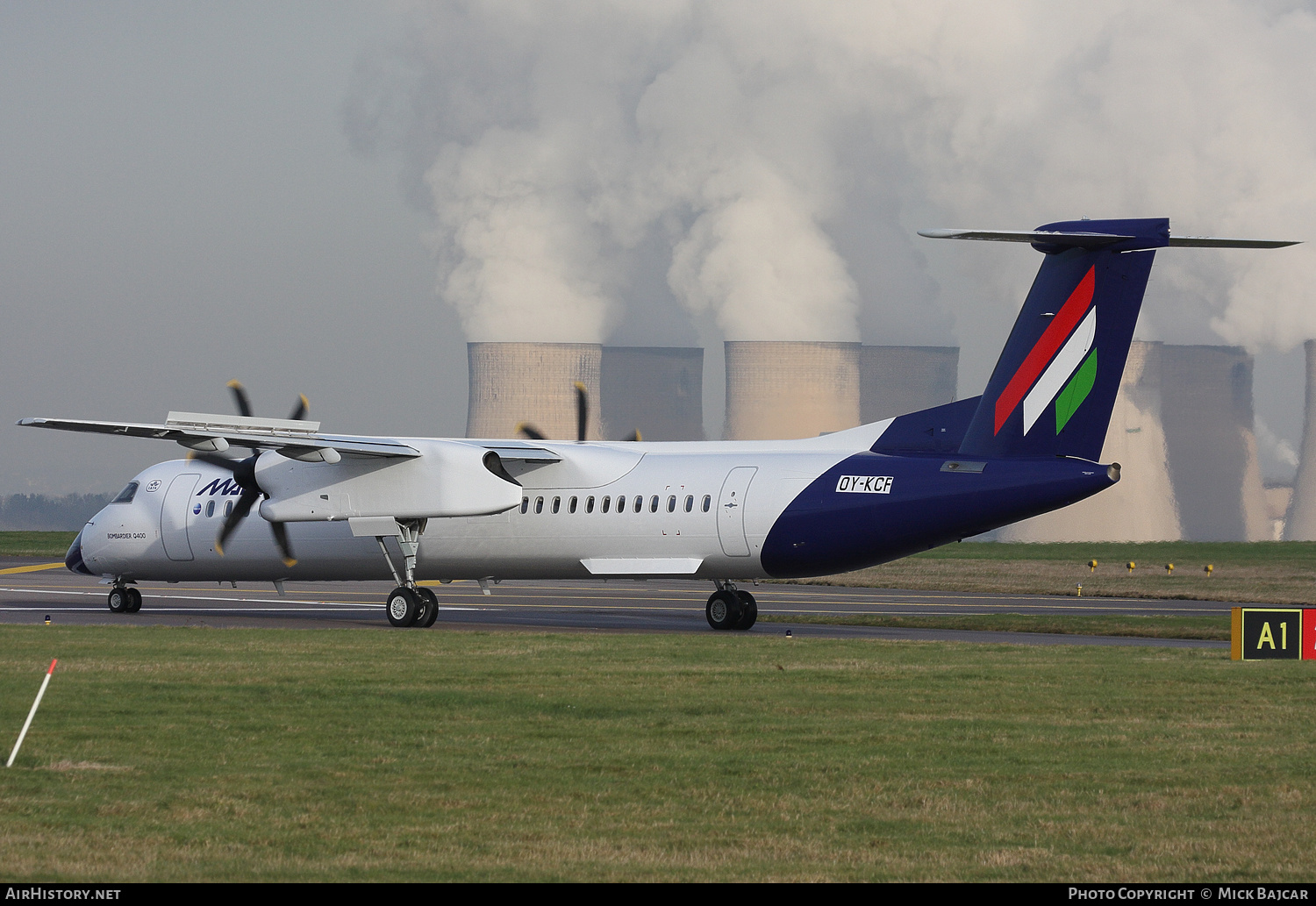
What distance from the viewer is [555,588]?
167ft

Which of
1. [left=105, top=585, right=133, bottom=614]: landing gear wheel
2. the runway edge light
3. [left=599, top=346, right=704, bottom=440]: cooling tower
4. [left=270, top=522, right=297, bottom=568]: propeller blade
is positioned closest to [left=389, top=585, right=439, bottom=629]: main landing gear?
[left=270, top=522, right=297, bottom=568]: propeller blade

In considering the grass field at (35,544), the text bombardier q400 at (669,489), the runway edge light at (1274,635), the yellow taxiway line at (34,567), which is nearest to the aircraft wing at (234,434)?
the text bombardier q400 at (669,489)

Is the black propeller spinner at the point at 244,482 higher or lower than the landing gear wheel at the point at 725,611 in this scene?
higher

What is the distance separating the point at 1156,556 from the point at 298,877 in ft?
237

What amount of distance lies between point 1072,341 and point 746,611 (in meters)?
9.41

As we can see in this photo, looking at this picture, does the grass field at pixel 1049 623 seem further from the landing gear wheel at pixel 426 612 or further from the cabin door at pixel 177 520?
the cabin door at pixel 177 520

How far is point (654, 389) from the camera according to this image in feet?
400

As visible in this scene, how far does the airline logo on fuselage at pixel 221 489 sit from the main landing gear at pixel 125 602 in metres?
2.94

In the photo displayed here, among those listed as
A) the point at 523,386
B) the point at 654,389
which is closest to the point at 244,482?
the point at 523,386

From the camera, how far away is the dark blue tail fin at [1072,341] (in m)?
27.4

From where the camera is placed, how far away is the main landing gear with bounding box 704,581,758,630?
33094mm

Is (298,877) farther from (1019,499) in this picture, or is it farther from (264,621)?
(264,621)

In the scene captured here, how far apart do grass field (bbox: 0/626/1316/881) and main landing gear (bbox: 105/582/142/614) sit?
42.4 feet

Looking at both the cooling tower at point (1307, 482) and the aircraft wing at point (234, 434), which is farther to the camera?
the cooling tower at point (1307, 482)
